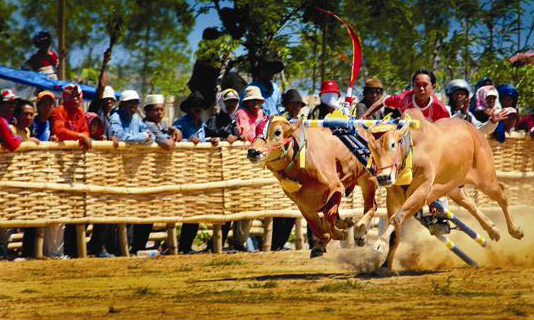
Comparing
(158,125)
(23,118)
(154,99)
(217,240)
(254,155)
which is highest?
(154,99)

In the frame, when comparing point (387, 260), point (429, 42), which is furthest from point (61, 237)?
point (429, 42)

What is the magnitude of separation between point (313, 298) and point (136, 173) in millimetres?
5041

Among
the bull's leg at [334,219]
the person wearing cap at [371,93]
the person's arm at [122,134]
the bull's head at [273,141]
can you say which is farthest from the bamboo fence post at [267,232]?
the bull's head at [273,141]

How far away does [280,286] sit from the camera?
10.5m

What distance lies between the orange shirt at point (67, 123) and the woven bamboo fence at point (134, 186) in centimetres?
17

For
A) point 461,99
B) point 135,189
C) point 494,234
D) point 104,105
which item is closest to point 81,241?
point 135,189

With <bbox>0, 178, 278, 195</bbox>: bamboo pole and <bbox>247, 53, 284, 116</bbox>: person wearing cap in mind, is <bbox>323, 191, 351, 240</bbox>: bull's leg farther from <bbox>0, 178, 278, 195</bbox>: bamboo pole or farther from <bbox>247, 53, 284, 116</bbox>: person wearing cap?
<bbox>247, 53, 284, 116</bbox>: person wearing cap

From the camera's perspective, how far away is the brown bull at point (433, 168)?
10.8 meters

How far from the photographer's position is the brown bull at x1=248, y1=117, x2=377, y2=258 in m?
11.2

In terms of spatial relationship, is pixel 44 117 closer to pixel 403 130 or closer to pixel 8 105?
pixel 8 105

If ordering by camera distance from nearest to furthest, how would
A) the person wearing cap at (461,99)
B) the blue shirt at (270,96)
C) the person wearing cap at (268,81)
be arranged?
1. the person wearing cap at (461,99)
2. the blue shirt at (270,96)
3. the person wearing cap at (268,81)

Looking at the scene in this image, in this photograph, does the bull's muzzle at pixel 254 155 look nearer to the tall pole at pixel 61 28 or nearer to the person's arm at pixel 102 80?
the person's arm at pixel 102 80

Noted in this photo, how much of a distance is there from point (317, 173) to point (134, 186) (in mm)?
3209

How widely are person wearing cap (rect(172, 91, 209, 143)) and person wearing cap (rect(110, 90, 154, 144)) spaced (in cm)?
73
